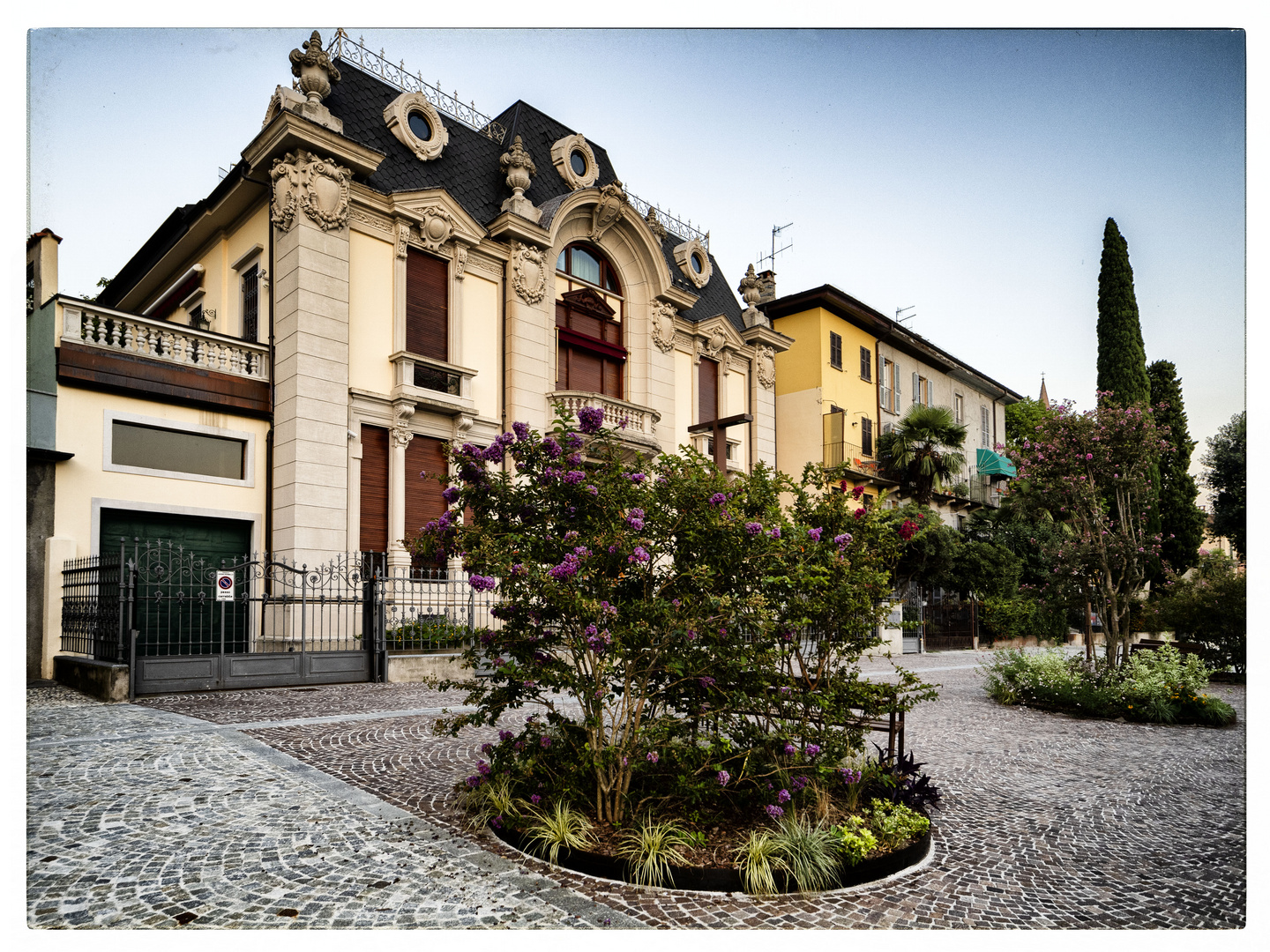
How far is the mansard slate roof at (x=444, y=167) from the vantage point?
1722 centimetres

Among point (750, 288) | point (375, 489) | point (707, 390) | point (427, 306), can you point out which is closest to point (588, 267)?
point (707, 390)

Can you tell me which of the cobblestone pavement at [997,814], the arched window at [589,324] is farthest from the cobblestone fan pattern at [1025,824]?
the arched window at [589,324]

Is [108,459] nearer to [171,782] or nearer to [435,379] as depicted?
[435,379]

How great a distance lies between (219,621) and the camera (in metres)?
15.1

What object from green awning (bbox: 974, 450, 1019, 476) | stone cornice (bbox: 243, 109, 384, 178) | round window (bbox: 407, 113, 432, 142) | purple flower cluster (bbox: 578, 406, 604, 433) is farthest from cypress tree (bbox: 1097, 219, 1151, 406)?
green awning (bbox: 974, 450, 1019, 476)

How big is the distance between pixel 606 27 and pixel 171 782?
5.83 metres

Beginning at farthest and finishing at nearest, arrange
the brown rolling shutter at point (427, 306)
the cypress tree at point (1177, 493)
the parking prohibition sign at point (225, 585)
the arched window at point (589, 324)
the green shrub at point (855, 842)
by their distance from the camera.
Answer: the arched window at point (589, 324)
the brown rolling shutter at point (427, 306)
the cypress tree at point (1177, 493)
the parking prohibition sign at point (225, 585)
the green shrub at point (855, 842)

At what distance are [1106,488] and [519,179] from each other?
13.7 metres

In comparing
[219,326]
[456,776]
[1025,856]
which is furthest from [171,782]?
[219,326]

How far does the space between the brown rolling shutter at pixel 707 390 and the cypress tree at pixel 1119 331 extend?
1260 cm

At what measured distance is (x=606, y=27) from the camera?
4645 mm

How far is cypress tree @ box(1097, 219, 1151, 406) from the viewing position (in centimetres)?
673

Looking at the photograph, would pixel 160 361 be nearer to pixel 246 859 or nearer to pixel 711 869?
pixel 246 859

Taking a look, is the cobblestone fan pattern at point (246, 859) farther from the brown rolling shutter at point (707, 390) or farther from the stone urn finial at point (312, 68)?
the brown rolling shutter at point (707, 390)
